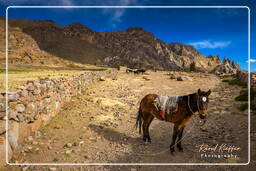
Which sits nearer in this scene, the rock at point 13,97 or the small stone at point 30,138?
the rock at point 13,97

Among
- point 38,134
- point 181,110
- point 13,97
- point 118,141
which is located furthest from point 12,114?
point 181,110

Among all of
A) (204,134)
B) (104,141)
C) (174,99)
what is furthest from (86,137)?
(204,134)

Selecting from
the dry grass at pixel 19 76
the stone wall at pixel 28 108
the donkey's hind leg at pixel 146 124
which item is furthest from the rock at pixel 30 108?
the dry grass at pixel 19 76

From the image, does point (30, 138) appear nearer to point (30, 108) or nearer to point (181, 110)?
point (30, 108)

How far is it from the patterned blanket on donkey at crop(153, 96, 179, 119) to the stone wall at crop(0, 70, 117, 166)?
500 cm

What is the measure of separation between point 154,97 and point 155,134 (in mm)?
2128

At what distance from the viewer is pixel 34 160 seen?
557cm

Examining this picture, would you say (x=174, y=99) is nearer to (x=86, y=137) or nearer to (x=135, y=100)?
(x=86, y=137)

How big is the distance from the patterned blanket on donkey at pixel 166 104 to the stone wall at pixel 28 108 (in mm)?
5002

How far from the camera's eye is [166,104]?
5.95 meters

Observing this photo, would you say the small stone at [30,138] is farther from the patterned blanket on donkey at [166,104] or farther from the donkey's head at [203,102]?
the donkey's head at [203,102]

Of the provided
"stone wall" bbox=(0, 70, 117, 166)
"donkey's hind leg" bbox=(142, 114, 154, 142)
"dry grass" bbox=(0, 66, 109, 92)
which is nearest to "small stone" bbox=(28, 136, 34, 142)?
"stone wall" bbox=(0, 70, 117, 166)

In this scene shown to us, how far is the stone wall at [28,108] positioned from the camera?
18.2 feet

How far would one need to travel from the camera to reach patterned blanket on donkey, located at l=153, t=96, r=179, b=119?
5797 mm
